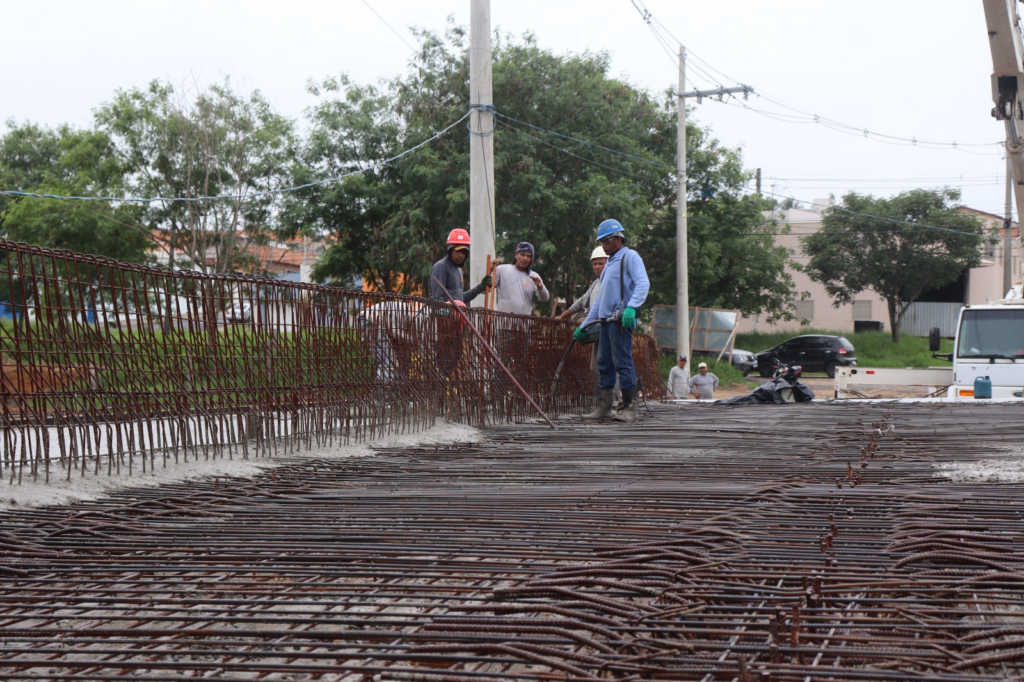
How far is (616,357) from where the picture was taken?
25.2ft

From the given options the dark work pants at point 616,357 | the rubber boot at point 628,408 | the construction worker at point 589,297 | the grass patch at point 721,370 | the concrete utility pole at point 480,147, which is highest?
the concrete utility pole at point 480,147

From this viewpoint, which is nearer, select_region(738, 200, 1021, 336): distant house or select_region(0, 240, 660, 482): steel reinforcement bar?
select_region(0, 240, 660, 482): steel reinforcement bar

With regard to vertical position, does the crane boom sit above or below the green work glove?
above

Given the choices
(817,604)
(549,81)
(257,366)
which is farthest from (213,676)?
(549,81)

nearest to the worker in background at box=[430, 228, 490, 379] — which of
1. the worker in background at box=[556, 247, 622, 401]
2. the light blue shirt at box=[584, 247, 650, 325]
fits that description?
the light blue shirt at box=[584, 247, 650, 325]

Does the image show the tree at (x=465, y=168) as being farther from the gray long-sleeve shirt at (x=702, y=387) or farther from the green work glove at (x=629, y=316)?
the green work glove at (x=629, y=316)

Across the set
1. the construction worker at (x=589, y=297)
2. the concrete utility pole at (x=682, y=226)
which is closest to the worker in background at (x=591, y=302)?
the construction worker at (x=589, y=297)

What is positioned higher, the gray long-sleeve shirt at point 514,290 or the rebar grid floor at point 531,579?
the gray long-sleeve shirt at point 514,290

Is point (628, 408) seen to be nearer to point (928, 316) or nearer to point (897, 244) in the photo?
point (897, 244)

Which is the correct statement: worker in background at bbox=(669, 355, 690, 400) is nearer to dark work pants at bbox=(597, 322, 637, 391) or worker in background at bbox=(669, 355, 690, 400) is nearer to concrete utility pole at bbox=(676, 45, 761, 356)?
concrete utility pole at bbox=(676, 45, 761, 356)

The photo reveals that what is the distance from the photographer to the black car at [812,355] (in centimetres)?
3038

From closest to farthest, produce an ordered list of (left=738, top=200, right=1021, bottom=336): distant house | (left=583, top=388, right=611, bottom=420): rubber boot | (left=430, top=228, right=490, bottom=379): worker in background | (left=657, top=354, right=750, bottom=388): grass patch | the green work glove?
(left=430, top=228, right=490, bottom=379): worker in background < the green work glove < (left=583, top=388, right=611, bottom=420): rubber boot < (left=657, top=354, right=750, bottom=388): grass patch < (left=738, top=200, right=1021, bottom=336): distant house

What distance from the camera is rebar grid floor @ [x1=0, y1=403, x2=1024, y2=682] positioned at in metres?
1.85

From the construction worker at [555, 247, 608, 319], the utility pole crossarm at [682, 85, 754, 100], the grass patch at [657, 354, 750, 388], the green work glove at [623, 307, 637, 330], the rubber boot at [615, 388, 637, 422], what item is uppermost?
the utility pole crossarm at [682, 85, 754, 100]
